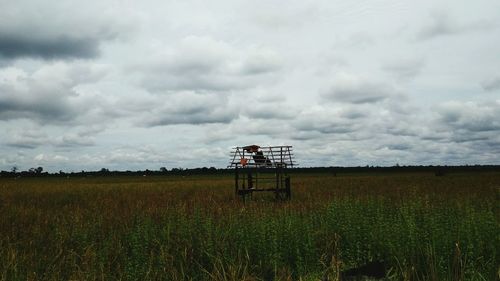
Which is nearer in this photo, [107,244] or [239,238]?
[239,238]

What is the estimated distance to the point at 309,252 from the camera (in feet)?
25.4

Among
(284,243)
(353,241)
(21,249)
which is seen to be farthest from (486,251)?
(21,249)

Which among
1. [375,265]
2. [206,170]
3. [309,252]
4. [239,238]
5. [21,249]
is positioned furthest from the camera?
[206,170]

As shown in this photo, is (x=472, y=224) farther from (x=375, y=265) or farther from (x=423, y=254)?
(x=375, y=265)

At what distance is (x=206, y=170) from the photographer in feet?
514

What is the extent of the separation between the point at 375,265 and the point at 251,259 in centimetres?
246

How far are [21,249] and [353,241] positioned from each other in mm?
7900

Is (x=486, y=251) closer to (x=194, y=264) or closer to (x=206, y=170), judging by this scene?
(x=194, y=264)

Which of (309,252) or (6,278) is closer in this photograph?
(6,278)

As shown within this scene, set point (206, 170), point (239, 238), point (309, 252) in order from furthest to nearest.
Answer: point (206, 170) → point (239, 238) → point (309, 252)

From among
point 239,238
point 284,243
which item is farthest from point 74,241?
point 284,243

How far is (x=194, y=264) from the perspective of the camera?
779 cm

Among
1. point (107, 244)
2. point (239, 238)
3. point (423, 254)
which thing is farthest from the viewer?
point (107, 244)

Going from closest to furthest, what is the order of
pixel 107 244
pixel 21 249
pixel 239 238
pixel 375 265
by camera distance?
pixel 375 265 → pixel 239 238 → pixel 107 244 → pixel 21 249
